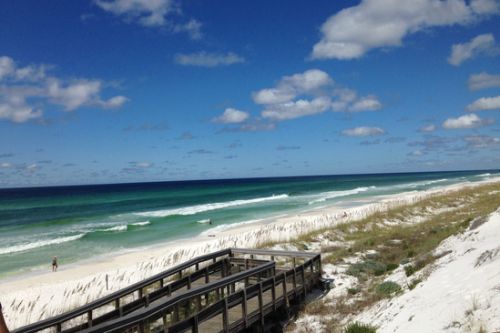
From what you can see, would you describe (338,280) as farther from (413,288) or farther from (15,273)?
(15,273)

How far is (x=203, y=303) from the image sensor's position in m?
13.7

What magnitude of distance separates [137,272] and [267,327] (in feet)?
28.8

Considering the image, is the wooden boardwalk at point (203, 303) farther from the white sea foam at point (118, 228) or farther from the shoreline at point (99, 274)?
the white sea foam at point (118, 228)

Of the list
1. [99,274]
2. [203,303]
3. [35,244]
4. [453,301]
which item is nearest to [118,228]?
[35,244]

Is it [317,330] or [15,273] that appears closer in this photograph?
[317,330]

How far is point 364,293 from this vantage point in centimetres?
1332

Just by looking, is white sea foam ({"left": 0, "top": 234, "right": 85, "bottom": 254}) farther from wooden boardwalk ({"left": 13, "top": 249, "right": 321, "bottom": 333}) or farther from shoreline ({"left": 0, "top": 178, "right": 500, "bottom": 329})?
wooden boardwalk ({"left": 13, "top": 249, "right": 321, "bottom": 333})

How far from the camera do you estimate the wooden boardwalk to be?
8.54 metres

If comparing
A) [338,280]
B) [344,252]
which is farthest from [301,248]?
[338,280]

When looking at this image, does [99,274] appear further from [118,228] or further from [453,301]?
[118,228]

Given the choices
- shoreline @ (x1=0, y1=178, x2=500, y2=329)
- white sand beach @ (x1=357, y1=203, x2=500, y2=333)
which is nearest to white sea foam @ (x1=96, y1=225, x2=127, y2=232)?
shoreline @ (x1=0, y1=178, x2=500, y2=329)

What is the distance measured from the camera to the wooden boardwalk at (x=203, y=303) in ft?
28.0

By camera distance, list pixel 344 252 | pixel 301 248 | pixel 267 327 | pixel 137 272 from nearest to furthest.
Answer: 1. pixel 267 327
2. pixel 137 272
3. pixel 344 252
4. pixel 301 248

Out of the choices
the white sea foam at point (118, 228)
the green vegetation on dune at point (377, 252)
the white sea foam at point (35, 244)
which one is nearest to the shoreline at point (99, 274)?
the green vegetation on dune at point (377, 252)
